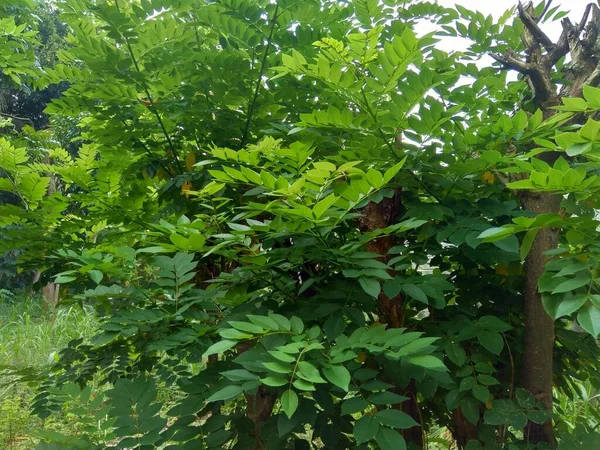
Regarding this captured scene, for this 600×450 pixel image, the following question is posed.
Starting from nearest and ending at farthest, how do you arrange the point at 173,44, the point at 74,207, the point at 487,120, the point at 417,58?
the point at 417,58 → the point at 487,120 → the point at 173,44 → the point at 74,207

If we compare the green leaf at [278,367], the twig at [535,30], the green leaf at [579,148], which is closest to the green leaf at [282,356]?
the green leaf at [278,367]

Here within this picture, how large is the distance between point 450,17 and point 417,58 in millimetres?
399

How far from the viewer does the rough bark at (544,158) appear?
0.83m

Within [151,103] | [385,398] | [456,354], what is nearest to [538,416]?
[456,354]

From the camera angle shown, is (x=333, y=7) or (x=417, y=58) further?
(x=333, y=7)

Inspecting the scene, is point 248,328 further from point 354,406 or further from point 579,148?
point 579,148

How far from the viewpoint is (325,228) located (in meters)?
0.65

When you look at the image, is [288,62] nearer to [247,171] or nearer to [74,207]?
[247,171]

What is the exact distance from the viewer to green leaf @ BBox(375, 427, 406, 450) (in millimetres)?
565

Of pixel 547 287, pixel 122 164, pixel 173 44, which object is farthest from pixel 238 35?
pixel 547 287

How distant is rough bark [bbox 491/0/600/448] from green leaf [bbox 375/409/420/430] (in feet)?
1.14

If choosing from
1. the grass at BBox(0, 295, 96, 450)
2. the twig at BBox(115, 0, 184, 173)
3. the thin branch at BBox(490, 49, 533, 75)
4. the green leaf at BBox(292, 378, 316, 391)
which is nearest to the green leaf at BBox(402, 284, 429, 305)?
the green leaf at BBox(292, 378, 316, 391)

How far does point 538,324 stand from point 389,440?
1.29 feet

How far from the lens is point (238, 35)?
0.93 m
